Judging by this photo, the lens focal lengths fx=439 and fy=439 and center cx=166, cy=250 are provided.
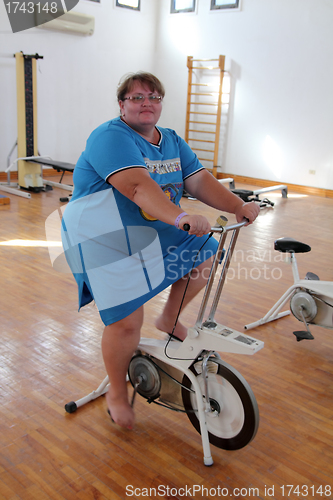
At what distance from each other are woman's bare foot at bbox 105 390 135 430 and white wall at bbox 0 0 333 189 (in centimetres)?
657

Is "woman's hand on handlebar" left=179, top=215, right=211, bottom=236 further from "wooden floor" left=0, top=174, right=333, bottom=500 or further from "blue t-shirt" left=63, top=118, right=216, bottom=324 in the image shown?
"wooden floor" left=0, top=174, right=333, bottom=500

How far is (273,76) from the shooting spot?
25.9ft

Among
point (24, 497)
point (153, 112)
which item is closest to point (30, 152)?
point (153, 112)

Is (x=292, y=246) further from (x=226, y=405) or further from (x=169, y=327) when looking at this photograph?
(x=226, y=405)

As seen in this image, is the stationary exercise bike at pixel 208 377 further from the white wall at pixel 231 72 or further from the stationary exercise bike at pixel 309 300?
the white wall at pixel 231 72

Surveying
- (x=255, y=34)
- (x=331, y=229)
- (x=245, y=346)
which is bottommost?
(x=331, y=229)

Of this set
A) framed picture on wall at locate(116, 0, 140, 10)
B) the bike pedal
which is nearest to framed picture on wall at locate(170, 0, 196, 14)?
framed picture on wall at locate(116, 0, 140, 10)

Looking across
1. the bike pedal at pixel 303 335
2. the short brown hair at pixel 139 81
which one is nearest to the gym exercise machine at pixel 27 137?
the bike pedal at pixel 303 335

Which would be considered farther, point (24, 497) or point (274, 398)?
point (274, 398)

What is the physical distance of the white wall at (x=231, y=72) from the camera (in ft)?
24.1

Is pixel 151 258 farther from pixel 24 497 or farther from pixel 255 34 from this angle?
pixel 255 34

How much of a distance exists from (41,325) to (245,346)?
4.78 ft

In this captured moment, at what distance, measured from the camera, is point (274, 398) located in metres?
1.93

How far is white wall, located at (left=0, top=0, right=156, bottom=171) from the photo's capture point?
7164mm
